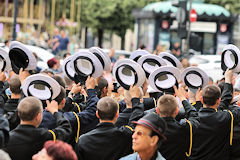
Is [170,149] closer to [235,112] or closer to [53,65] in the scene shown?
[235,112]

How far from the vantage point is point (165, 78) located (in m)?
6.85

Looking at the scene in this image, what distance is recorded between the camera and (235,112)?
22.2 ft

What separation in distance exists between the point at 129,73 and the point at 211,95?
100cm

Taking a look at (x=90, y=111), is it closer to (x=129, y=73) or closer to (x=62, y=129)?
(x=129, y=73)

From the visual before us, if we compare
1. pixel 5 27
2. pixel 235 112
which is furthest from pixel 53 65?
pixel 5 27

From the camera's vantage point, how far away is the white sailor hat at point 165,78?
22.1 feet

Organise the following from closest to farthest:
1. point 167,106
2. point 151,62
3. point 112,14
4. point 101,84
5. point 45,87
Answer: point 167,106 → point 45,87 → point 151,62 → point 101,84 → point 112,14

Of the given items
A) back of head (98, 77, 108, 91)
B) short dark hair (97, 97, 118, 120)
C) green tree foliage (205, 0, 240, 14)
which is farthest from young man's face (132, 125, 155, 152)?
green tree foliage (205, 0, 240, 14)

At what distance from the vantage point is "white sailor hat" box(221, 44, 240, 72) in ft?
23.5

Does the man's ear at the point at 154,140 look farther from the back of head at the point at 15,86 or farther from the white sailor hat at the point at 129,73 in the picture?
the back of head at the point at 15,86

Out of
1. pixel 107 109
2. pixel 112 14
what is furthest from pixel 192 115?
pixel 112 14

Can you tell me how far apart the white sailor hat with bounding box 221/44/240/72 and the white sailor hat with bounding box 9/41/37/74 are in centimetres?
250

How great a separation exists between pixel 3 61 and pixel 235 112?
118 inches

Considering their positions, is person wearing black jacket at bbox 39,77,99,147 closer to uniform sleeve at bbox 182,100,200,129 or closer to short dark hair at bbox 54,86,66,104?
short dark hair at bbox 54,86,66,104
